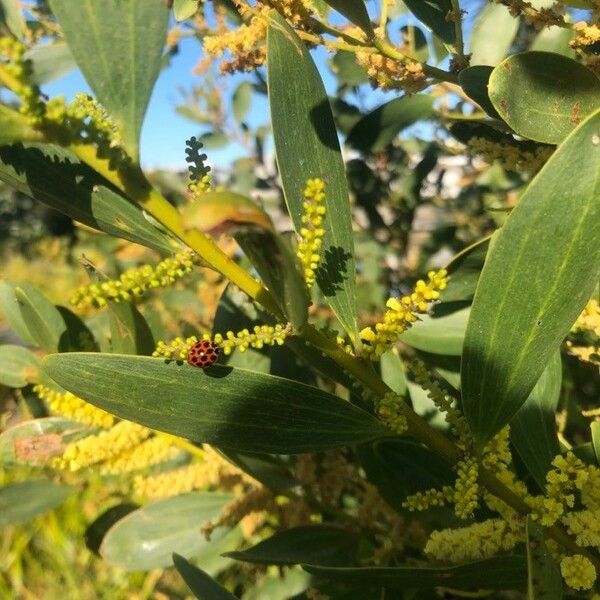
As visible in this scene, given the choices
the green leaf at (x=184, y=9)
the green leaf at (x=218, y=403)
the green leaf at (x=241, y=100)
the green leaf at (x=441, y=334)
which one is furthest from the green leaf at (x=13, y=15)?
the green leaf at (x=241, y=100)

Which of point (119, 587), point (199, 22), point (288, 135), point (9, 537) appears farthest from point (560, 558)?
point (9, 537)

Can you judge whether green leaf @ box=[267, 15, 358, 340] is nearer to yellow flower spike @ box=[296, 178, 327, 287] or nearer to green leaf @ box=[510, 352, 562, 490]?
yellow flower spike @ box=[296, 178, 327, 287]

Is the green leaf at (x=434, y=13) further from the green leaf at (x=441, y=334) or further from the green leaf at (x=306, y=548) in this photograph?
the green leaf at (x=306, y=548)

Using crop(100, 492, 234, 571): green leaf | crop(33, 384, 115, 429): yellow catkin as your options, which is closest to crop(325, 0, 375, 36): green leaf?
crop(33, 384, 115, 429): yellow catkin

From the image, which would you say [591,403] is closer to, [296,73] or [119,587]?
[296,73]

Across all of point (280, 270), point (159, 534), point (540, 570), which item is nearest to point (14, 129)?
point (280, 270)

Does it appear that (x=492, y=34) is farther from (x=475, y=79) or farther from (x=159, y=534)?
(x=159, y=534)

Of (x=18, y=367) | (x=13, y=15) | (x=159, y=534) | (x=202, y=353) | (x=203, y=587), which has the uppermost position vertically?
(x=13, y=15)
